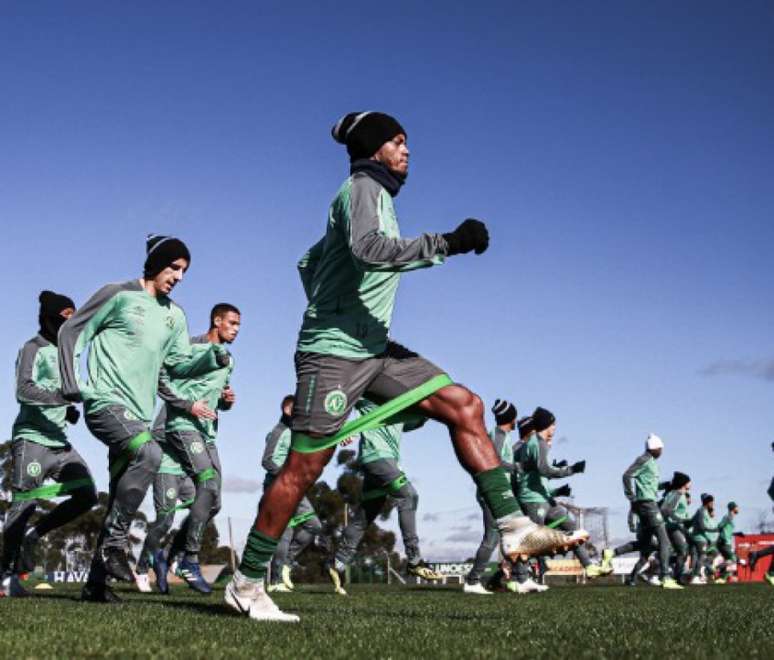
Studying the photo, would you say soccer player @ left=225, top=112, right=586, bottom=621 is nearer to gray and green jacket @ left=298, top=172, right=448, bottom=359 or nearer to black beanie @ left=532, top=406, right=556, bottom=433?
gray and green jacket @ left=298, top=172, right=448, bottom=359

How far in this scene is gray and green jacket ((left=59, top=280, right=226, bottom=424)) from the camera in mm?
7516

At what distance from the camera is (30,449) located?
32.0 ft

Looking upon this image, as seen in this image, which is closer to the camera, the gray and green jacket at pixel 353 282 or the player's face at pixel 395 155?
the gray and green jacket at pixel 353 282

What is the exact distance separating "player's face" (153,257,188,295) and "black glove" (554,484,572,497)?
28.5 ft

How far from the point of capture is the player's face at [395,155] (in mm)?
5641

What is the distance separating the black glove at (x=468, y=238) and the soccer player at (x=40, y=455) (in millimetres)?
5718

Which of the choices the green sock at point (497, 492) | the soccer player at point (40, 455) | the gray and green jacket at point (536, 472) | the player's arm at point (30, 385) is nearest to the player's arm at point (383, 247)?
the green sock at point (497, 492)

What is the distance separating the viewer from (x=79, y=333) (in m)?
7.52

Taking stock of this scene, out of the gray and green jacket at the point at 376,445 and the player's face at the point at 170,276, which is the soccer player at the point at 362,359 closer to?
the player's face at the point at 170,276

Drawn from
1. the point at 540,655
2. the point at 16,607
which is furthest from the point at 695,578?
the point at 540,655

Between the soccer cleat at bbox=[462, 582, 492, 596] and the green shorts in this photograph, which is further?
the soccer cleat at bbox=[462, 582, 492, 596]

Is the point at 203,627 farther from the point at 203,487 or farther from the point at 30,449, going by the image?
the point at 203,487

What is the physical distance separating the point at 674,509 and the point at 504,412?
8.50m

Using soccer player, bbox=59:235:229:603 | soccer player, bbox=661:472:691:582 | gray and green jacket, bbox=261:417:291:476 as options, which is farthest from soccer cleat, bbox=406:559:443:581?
soccer player, bbox=661:472:691:582
